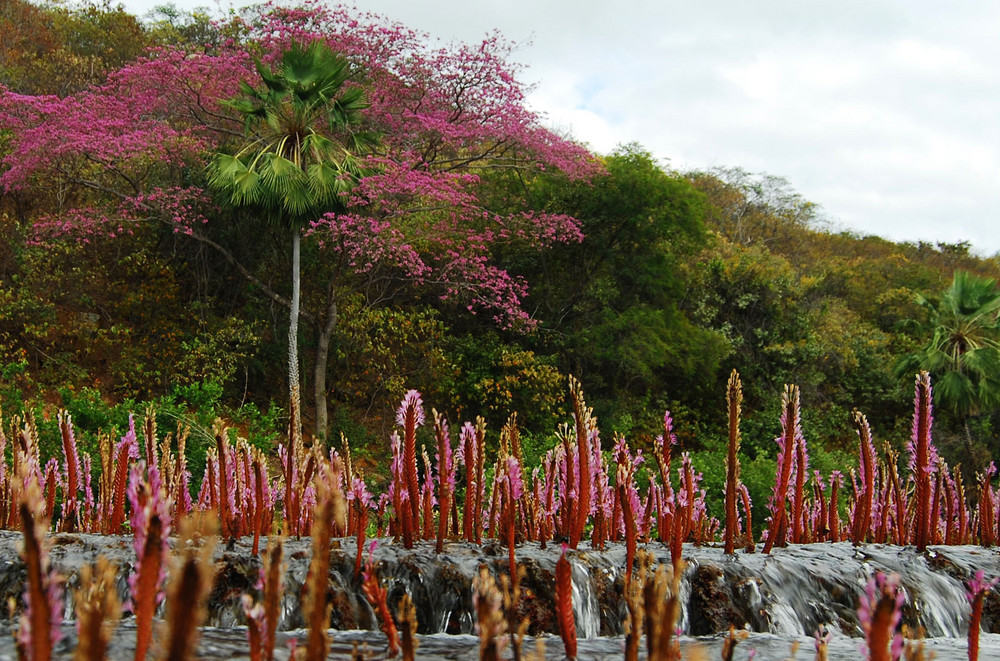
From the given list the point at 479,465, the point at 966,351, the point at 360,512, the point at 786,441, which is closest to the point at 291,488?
the point at 360,512

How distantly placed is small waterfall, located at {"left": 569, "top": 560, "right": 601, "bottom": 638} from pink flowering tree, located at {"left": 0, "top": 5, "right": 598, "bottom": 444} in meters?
12.4

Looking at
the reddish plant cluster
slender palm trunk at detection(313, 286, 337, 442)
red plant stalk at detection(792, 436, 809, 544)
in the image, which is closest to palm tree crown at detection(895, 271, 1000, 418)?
slender palm trunk at detection(313, 286, 337, 442)

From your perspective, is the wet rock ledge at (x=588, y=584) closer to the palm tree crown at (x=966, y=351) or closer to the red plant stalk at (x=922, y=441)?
the red plant stalk at (x=922, y=441)

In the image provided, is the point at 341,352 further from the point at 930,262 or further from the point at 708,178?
the point at 930,262

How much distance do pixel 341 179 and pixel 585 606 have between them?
13.1 metres

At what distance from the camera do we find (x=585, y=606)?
3545mm

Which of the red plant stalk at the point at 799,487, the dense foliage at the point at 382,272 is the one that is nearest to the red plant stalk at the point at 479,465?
the red plant stalk at the point at 799,487

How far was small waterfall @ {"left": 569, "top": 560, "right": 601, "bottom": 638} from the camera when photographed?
3.52 metres

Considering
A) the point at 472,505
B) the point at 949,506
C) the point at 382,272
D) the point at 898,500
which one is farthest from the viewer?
the point at 382,272

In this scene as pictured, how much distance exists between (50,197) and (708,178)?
91.6ft

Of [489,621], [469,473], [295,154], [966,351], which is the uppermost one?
[295,154]

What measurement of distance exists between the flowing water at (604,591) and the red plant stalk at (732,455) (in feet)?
0.91

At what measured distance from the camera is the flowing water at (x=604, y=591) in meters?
3.31

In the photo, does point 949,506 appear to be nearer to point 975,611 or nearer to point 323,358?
point 975,611
